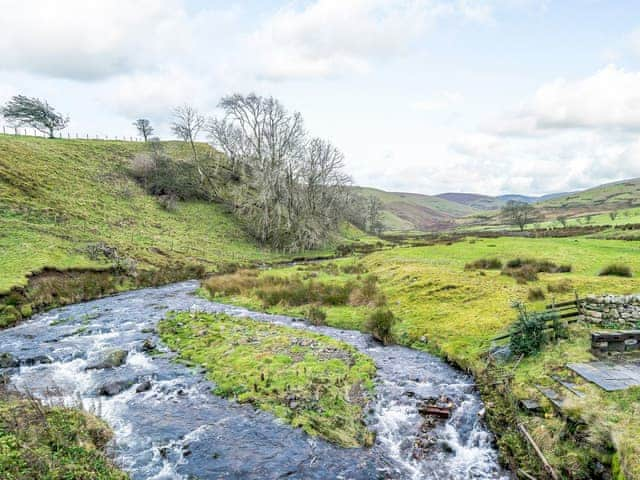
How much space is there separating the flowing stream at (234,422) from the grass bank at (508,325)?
3.54 feet

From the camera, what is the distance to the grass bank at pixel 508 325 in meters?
8.84

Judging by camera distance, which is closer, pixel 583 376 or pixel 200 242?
pixel 583 376

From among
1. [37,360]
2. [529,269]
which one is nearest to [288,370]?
[37,360]

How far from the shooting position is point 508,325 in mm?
17688

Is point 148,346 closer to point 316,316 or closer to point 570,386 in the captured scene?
point 316,316

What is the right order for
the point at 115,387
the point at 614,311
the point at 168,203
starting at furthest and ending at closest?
1. the point at 168,203
2. the point at 614,311
3. the point at 115,387

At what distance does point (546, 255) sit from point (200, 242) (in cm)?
4588

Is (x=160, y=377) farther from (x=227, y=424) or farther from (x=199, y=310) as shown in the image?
(x=199, y=310)

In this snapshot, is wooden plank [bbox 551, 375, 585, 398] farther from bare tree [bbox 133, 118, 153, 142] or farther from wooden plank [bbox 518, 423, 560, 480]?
bare tree [bbox 133, 118, 153, 142]

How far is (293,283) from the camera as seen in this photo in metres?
31.3

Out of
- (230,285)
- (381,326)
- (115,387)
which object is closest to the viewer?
(115,387)

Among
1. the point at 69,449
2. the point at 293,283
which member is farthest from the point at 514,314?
the point at 69,449

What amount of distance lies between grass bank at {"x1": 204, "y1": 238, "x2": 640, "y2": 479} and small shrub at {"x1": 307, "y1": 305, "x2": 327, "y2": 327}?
408 millimetres

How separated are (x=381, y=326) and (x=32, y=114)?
102071 mm
